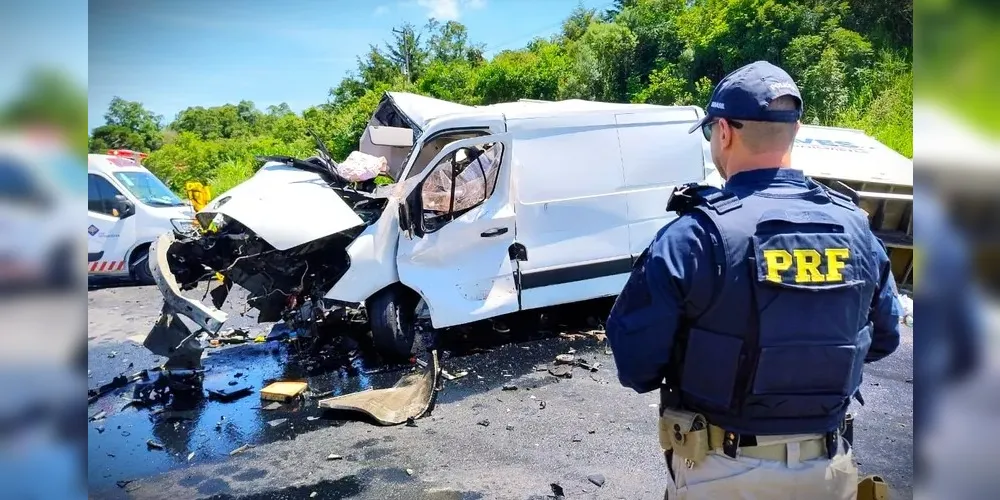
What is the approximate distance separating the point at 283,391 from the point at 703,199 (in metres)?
4.09

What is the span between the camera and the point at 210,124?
27891 millimetres

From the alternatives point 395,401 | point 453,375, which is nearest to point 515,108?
point 453,375

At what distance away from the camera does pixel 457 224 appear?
18.4 feet

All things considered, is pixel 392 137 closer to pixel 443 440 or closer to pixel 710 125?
pixel 443 440

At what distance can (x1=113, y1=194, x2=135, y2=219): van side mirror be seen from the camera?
8875 millimetres

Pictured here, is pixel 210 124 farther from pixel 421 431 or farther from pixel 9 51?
pixel 9 51

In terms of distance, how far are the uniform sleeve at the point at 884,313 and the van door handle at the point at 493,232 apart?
12.8 feet

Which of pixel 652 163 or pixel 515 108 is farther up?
pixel 515 108

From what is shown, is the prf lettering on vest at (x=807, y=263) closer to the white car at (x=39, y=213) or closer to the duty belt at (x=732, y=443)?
the duty belt at (x=732, y=443)

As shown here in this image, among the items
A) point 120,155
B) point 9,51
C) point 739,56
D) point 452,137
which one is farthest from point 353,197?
point 739,56

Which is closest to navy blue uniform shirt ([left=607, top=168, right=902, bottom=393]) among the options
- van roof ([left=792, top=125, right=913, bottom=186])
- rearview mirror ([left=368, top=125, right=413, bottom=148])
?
rearview mirror ([left=368, top=125, right=413, bottom=148])

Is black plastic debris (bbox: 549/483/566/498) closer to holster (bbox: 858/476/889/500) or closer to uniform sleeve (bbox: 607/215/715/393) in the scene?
holster (bbox: 858/476/889/500)

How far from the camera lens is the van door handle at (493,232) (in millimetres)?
5688

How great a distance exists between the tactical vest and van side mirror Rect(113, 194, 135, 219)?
9.09 meters
